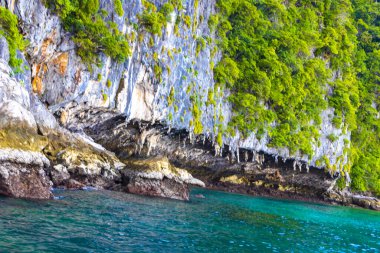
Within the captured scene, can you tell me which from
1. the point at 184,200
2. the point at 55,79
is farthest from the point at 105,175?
the point at 55,79

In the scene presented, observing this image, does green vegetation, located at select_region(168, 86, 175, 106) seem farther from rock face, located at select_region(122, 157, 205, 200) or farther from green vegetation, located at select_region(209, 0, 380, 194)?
green vegetation, located at select_region(209, 0, 380, 194)

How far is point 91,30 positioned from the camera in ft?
58.5

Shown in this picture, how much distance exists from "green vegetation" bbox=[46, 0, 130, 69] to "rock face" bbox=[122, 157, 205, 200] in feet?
22.2

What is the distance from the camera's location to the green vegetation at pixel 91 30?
56.8ft

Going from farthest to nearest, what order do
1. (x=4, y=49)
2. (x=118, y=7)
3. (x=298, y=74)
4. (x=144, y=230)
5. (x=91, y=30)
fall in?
(x=298, y=74)
(x=118, y=7)
(x=91, y=30)
(x=4, y=49)
(x=144, y=230)

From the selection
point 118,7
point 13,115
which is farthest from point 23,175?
point 118,7

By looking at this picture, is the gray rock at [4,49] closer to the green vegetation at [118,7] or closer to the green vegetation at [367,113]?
the green vegetation at [118,7]

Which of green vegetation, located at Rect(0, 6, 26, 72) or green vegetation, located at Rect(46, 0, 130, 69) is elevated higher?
green vegetation, located at Rect(46, 0, 130, 69)

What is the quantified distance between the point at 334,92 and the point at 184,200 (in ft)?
77.3

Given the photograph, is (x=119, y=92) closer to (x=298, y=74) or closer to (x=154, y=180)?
(x=154, y=180)

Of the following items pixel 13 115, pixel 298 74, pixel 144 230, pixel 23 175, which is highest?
pixel 298 74

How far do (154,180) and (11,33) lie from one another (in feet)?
37.7

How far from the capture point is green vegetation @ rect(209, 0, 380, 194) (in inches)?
1154

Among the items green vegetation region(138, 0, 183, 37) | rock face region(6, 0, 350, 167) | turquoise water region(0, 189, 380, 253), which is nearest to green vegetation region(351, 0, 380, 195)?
rock face region(6, 0, 350, 167)
